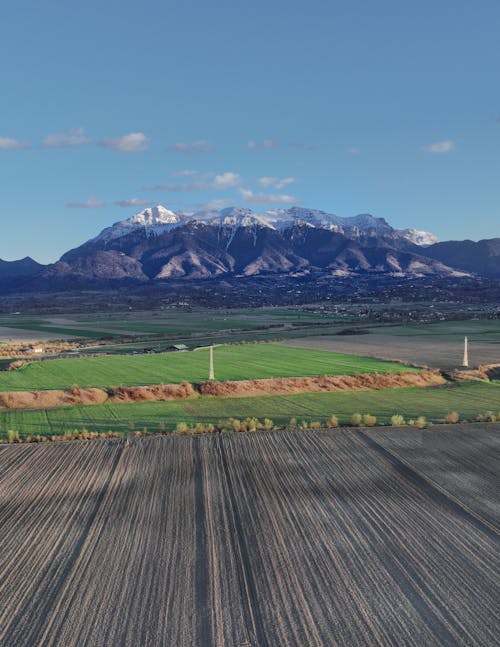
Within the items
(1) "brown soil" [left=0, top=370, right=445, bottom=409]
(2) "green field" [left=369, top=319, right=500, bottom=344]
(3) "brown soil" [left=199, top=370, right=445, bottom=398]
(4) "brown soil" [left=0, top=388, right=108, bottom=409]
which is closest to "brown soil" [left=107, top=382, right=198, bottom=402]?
(1) "brown soil" [left=0, top=370, right=445, bottom=409]

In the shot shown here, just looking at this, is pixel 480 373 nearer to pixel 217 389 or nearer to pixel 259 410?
pixel 259 410

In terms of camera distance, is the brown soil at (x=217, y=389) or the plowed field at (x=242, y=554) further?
the brown soil at (x=217, y=389)

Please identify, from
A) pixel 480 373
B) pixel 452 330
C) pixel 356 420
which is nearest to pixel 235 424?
pixel 356 420

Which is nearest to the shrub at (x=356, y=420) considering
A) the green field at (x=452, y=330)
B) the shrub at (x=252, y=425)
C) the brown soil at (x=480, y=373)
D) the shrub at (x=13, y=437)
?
the shrub at (x=252, y=425)

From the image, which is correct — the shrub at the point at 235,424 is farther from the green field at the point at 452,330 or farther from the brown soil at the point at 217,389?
the green field at the point at 452,330

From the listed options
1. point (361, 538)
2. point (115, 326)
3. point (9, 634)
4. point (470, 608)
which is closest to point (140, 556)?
point (9, 634)
